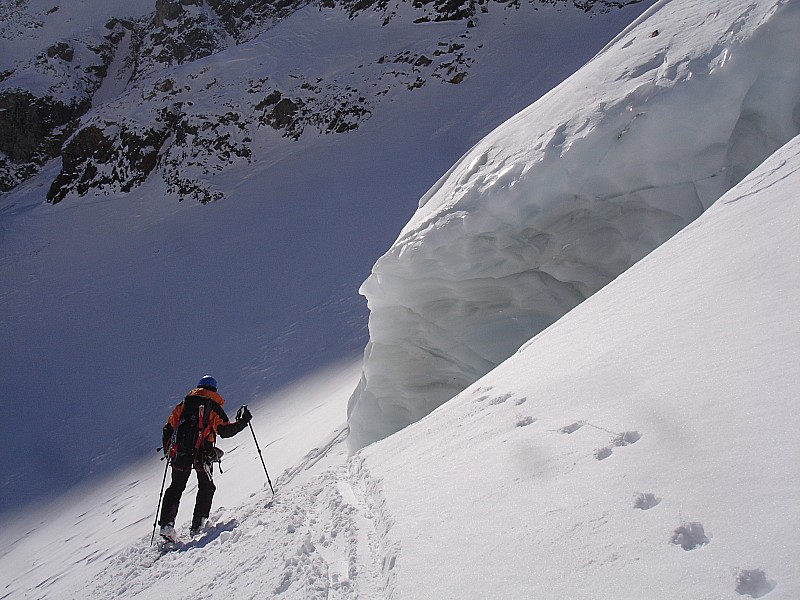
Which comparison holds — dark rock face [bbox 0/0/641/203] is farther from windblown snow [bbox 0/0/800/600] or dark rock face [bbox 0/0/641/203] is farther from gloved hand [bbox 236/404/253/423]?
gloved hand [bbox 236/404/253/423]

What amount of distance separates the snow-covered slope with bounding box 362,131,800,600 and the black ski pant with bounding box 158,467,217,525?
231 cm

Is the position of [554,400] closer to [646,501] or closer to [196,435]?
[646,501]

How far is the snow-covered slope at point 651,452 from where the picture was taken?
140cm

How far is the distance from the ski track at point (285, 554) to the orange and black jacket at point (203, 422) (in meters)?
0.62

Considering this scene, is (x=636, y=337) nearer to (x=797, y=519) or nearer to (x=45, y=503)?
(x=797, y=519)

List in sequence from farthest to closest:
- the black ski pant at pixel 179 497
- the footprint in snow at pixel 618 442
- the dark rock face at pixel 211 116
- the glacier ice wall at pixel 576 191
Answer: the dark rock face at pixel 211 116
the black ski pant at pixel 179 497
the glacier ice wall at pixel 576 191
the footprint in snow at pixel 618 442

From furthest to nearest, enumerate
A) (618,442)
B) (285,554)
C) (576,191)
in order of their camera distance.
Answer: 1. (576,191)
2. (285,554)
3. (618,442)

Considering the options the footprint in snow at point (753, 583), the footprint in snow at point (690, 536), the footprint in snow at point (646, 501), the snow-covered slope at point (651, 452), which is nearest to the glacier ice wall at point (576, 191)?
the snow-covered slope at point (651, 452)

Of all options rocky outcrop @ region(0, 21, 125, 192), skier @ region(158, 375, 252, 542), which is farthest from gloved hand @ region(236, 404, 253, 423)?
rocky outcrop @ region(0, 21, 125, 192)

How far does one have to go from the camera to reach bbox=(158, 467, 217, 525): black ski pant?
15.2 ft

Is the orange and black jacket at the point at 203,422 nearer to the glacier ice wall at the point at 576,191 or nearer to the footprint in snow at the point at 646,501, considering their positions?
the glacier ice wall at the point at 576,191

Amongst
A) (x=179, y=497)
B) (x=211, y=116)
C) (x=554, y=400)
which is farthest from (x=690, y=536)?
(x=211, y=116)

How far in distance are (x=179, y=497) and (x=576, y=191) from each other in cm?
404

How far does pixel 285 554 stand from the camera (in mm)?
2998
